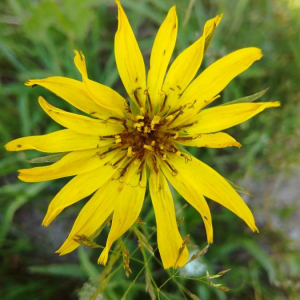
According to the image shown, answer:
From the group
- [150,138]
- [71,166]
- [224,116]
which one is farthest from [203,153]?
[71,166]

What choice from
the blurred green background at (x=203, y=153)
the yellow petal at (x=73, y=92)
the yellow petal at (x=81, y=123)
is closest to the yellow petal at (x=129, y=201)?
the yellow petal at (x=81, y=123)

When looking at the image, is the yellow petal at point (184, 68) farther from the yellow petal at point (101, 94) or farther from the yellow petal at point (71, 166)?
the yellow petal at point (71, 166)

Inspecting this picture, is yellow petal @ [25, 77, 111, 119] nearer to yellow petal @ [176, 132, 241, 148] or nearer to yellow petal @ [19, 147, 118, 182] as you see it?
yellow petal @ [19, 147, 118, 182]

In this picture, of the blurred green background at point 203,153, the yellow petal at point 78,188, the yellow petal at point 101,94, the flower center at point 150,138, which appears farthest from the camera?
the blurred green background at point 203,153

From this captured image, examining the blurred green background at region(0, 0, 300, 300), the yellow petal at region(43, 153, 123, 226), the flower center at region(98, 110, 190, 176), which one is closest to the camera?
the yellow petal at region(43, 153, 123, 226)

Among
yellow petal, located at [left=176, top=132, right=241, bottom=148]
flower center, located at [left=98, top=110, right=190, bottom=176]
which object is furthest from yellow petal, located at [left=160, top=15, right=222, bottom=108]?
yellow petal, located at [left=176, top=132, right=241, bottom=148]

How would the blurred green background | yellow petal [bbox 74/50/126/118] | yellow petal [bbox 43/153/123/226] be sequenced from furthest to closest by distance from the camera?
the blurred green background → yellow petal [bbox 43/153/123/226] → yellow petal [bbox 74/50/126/118]
